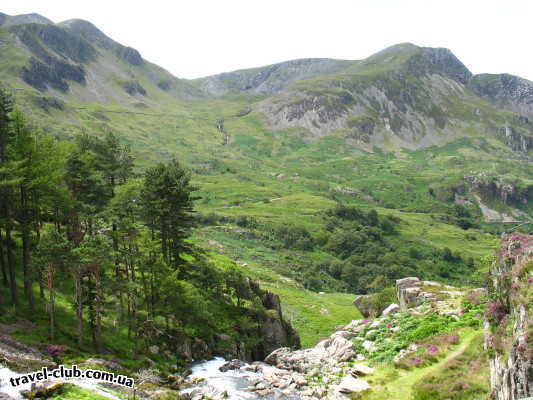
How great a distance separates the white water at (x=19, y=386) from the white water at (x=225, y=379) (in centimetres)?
827

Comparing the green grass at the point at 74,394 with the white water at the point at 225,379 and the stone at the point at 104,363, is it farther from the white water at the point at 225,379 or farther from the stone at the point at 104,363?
the white water at the point at 225,379

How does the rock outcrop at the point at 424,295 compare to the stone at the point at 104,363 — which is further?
the rock outcrop at the point at 424,295

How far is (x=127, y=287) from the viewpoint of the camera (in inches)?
1442

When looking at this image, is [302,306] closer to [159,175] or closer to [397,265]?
[159,175]

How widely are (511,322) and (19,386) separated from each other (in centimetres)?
3179

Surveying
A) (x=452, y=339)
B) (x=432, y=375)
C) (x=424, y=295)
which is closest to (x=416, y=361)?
(x=432, y=375)

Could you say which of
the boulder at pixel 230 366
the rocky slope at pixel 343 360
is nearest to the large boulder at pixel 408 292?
the rocky slope at pixel 343 360

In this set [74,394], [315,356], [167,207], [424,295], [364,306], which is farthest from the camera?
[364,306]

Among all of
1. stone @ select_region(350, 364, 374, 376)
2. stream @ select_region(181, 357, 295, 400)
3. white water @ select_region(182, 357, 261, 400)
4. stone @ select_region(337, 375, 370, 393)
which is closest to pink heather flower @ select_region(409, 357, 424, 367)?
stone @ select_region(350, 364, 374, 376)

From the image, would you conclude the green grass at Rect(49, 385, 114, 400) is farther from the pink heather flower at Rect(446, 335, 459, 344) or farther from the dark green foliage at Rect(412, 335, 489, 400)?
the pink heather flower at Rect(446, 335, 459, 344)

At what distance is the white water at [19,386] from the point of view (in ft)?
77.3

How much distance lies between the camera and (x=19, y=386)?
80.3 feet

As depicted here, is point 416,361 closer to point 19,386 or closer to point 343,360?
point 343,360

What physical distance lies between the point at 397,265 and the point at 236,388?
146m
